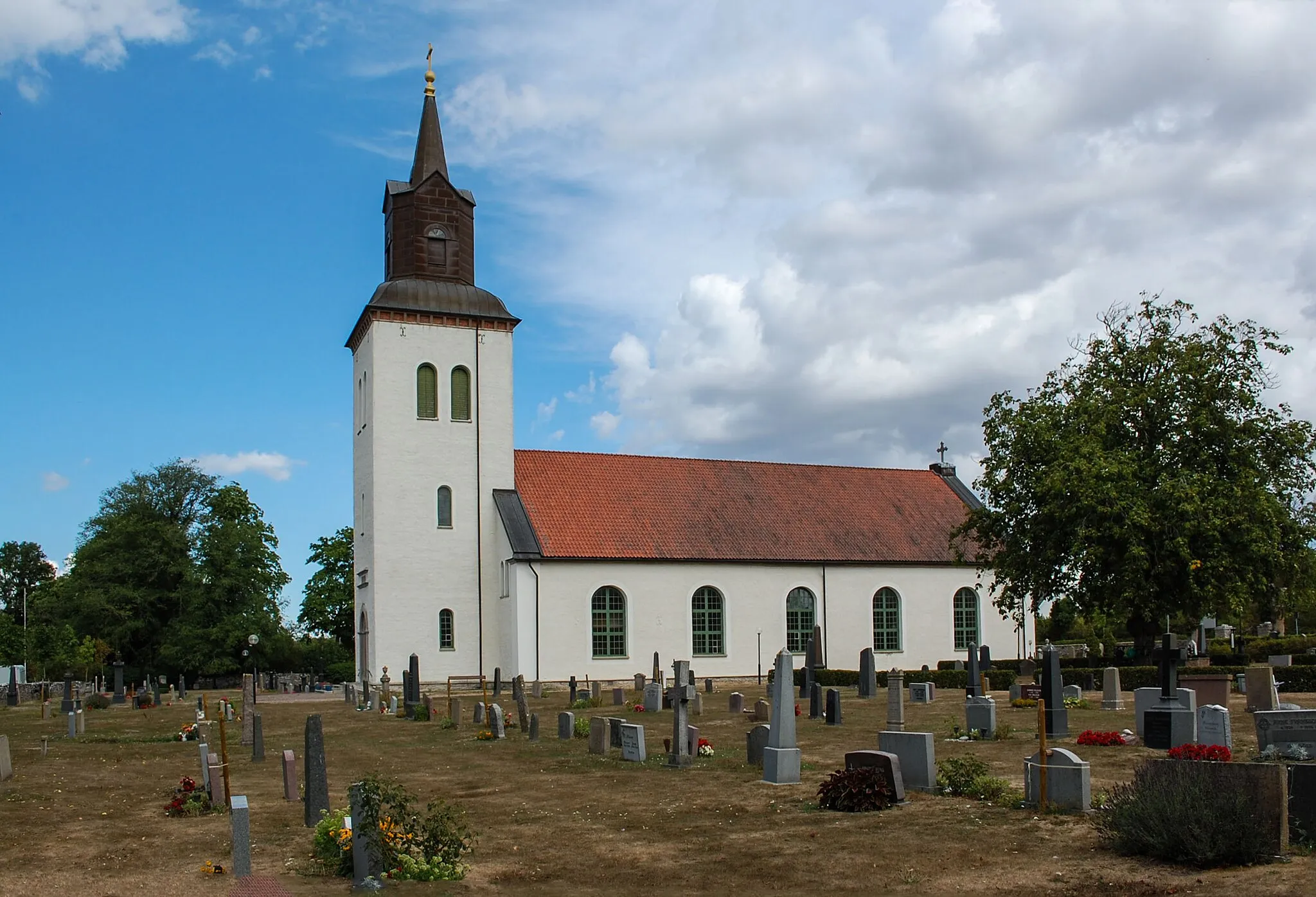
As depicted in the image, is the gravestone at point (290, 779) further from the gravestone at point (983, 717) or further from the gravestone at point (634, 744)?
the gravestone at point (983, 717)

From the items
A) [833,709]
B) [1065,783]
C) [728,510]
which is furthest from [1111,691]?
[728,510]

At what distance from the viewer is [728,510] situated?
142ft

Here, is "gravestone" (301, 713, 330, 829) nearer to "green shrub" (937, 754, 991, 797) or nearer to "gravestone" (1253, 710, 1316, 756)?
"green shrub" (937, 754, 991, 797)

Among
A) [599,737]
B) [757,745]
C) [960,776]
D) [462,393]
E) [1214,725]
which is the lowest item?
[599,737]

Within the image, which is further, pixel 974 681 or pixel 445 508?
pixel 445 508

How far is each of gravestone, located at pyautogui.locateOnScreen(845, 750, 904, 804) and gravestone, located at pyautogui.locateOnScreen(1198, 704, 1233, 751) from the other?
3947 millimetres

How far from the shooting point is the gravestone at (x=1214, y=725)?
13.6m

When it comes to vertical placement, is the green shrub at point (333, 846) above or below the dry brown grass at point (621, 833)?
above

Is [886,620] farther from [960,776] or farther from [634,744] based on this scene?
[960,776]

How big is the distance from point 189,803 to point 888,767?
25.4 feet

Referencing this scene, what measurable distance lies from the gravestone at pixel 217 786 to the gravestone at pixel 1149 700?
12178mm

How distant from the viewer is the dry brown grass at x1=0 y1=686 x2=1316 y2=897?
9.27 meters

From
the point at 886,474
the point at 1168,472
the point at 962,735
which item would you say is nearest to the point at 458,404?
the point at 886,474

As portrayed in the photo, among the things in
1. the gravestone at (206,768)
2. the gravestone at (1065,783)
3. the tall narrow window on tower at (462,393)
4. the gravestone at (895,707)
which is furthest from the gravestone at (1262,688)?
the tall narrow window on tower at (462,393)
